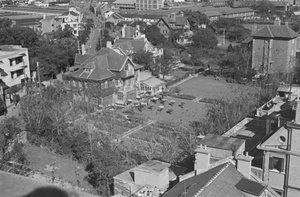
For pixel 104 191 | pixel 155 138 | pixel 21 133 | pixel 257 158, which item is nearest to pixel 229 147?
pixel 257 158

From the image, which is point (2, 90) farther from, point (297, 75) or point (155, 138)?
point (297, 75)

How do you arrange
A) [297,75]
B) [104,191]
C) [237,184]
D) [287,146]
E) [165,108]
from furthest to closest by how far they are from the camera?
[297,75], [165,108], [104,191], [287,146], [237,184]

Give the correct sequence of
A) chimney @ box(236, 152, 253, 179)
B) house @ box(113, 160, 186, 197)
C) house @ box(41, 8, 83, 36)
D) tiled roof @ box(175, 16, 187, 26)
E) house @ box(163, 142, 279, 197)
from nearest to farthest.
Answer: house @ box(163, 142, 279, 197)
chimney @ box(236, 152, 253, 179)
house @ box(113, 160, 186, 197)
house @ box(41, 8, 83, 36)
tiled roof @ box(175, 16, 187, 26)

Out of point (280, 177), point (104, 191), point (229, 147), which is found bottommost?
point (104, 191)

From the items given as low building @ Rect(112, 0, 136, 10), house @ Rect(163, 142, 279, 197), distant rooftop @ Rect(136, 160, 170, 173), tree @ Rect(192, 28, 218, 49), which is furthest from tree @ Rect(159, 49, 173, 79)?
low building @ Rect(112, 0, 136, 10)

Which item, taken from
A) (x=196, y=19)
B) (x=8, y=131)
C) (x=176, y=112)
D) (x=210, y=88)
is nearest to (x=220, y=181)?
(x=8, y=131)

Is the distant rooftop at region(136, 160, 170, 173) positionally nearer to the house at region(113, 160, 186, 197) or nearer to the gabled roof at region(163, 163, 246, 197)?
the house at region(113, 160, 186, 197)

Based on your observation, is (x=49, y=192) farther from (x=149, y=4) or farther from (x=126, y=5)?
(x=126, y=5)
